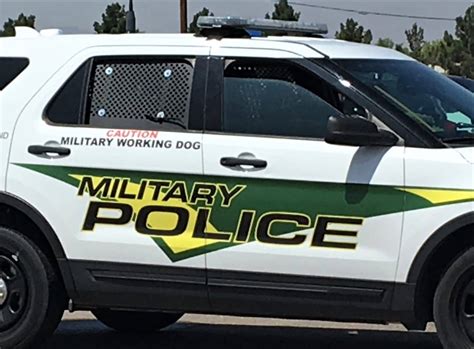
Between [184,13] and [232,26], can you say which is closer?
[232,26]

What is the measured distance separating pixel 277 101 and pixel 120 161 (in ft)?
2.92

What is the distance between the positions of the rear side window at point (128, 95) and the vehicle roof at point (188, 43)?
12 centimetres

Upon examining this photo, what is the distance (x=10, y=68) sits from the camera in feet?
19.1

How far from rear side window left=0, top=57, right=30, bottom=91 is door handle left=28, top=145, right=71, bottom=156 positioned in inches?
19.5

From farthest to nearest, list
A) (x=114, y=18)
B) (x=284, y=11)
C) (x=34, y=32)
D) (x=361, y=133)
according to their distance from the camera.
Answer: (x=114, y=18), (x=284, y=11), (x=34, y=32), (x=361, y=133)

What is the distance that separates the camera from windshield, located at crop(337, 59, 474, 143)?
5.11m

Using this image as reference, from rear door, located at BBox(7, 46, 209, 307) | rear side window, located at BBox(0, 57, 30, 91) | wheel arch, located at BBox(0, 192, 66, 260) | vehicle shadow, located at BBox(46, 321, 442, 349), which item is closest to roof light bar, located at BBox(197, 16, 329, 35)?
rear door, located at BBox(7, 46, 209, 307)

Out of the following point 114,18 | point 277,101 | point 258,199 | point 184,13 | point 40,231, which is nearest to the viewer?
point 258,199

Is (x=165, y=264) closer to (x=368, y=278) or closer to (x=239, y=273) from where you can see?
(x=239, y=273)

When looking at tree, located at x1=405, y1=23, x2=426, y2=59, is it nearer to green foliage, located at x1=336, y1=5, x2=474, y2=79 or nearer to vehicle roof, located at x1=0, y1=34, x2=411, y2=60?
green foliage, located at x1=336, y1=5, x2=474, y2=79

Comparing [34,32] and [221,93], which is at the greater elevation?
[34,32]

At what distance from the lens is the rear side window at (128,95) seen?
5.39 metres

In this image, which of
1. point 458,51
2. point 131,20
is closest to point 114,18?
point 131,20

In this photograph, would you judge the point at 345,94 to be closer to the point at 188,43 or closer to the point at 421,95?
the point at 421,95
